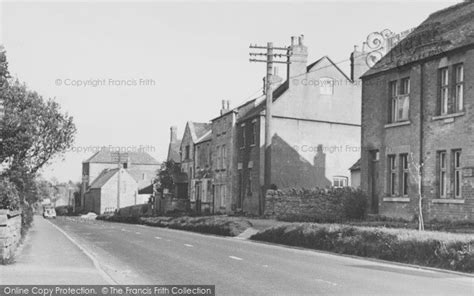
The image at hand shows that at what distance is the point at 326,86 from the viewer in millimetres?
46906

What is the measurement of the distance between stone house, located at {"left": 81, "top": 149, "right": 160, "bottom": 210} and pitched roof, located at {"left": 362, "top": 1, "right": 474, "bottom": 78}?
9460cm

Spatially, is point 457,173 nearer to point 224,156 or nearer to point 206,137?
point 224,156

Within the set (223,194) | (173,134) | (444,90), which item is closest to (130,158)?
(173,134)

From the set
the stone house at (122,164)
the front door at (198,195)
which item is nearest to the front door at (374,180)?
the front door at (198,195)

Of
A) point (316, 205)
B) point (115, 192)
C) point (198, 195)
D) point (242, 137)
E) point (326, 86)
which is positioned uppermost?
point (326, 86)

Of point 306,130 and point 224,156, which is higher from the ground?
point 306,130

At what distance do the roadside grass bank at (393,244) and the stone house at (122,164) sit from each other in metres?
99.3

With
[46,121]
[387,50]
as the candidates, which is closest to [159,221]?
[46,121]

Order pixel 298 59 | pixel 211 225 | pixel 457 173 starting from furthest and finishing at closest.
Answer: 1. pixel 298 59
2. pixel 211 225
3. pixel 457 173

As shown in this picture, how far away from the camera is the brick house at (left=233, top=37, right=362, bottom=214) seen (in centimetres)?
4522

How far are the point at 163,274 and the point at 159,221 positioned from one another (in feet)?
110

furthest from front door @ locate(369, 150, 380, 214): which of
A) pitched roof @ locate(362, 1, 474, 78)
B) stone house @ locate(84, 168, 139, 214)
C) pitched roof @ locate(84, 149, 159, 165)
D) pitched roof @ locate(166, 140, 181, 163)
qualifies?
pitched roof @ locate(84, 149, 159, 165)

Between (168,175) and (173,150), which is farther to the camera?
(173,150)

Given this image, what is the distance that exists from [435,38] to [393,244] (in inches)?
469
